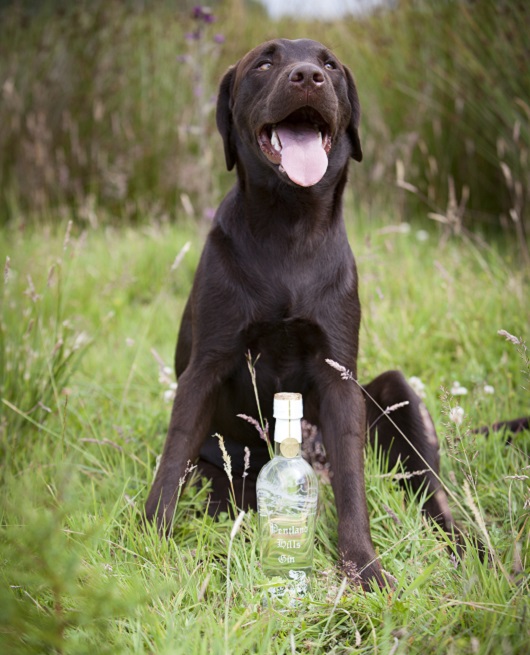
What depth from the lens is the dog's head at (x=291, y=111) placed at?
2129 millimetres

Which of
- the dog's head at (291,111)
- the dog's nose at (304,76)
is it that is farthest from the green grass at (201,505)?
the dog's nose at (304,76)

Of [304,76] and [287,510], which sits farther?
[304,76]

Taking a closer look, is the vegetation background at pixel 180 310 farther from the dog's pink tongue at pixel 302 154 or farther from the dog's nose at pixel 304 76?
the dog's nose at pixel 304 76

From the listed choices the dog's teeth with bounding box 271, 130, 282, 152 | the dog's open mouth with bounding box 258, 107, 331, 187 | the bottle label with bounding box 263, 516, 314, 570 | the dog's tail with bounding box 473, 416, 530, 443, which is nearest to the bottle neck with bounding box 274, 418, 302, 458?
the bottle label with bounding box 263, 516, 314, 570

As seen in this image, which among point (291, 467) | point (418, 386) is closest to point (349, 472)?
point (291, 467)

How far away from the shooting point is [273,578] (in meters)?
1.91

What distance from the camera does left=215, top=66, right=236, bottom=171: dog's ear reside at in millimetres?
2498

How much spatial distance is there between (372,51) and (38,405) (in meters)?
4.78

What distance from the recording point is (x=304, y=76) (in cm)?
209

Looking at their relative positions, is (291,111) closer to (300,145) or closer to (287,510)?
(300,145)

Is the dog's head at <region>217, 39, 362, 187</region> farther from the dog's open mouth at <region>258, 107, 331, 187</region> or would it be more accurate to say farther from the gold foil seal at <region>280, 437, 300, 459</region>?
the gold foil seal at <region>280, 437, 300, 459</region>

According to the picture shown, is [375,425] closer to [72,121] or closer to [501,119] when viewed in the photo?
[501,119]

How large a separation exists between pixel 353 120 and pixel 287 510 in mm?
1381

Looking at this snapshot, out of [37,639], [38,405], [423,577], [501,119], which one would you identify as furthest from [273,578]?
[501,119]
